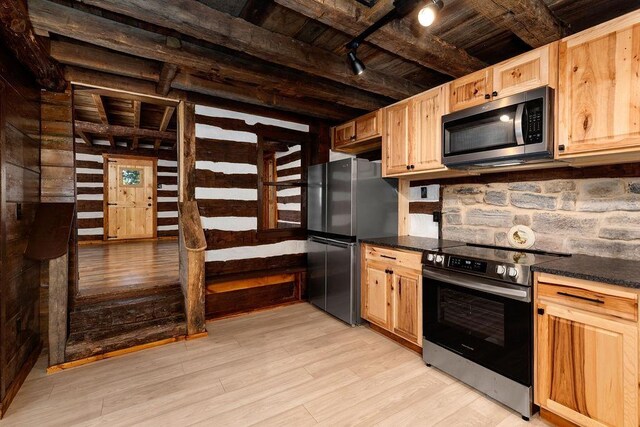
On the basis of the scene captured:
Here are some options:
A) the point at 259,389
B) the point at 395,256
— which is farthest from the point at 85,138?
the point at 395,256

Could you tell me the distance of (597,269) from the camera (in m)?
1.74

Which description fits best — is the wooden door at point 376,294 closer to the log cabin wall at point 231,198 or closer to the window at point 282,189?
the log cabin wall at point 231,198

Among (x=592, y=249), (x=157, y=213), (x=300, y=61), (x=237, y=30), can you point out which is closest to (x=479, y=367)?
(x=592, y=249)

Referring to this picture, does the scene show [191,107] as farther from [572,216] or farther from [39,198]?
[572,216]

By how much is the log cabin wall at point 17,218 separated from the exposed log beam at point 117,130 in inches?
130

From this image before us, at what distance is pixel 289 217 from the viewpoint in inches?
207

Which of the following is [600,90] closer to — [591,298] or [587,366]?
[591,298]

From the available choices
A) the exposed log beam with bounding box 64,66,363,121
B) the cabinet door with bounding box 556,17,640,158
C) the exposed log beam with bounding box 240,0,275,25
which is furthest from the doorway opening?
the cabinet door with bounding box 556,17,640,158

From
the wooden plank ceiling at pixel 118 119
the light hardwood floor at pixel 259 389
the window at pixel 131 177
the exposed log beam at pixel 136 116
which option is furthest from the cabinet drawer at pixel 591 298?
the window at pixel 131 177

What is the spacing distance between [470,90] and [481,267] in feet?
4.68

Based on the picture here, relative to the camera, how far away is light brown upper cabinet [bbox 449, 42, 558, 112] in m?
1.97

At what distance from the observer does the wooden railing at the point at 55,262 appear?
2.37 m

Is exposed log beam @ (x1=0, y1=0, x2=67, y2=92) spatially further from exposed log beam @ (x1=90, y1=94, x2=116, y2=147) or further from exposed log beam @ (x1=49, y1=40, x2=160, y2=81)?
exposed log beam @ (x1=90, y1=94, x2=116, y2=147)

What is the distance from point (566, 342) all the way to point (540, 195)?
1189 millimetres
